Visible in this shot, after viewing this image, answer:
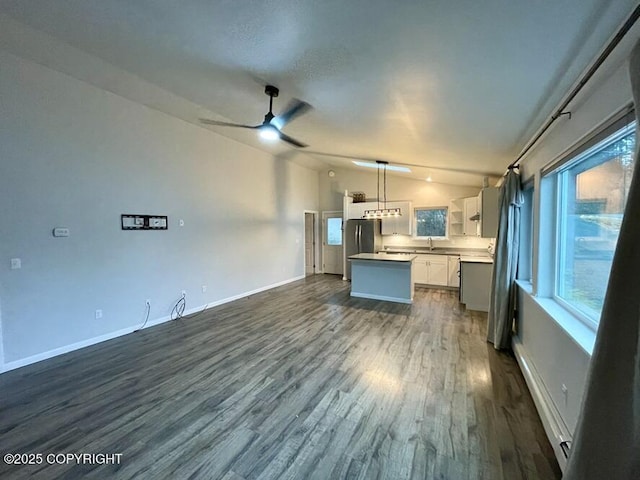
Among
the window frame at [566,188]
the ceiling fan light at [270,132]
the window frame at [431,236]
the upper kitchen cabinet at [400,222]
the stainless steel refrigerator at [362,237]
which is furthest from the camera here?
the stainless steel refrigerator at [362,237]

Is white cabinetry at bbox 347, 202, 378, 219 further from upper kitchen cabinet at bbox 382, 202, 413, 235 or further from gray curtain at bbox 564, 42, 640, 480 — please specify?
gray curtain at bbox 564, 42, 640, 480

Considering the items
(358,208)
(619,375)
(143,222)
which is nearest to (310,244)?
(358,208)

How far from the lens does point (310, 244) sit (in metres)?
9.42

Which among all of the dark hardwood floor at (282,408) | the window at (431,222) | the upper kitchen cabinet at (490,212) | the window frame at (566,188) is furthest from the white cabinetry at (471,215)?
the window frame at (566,188)

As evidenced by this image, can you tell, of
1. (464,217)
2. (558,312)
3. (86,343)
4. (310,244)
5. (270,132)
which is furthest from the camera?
(310,244)

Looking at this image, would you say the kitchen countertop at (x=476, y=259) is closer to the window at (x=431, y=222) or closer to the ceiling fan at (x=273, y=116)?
the window at (x=431, y=222)

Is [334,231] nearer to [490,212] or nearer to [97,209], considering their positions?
[490,212]

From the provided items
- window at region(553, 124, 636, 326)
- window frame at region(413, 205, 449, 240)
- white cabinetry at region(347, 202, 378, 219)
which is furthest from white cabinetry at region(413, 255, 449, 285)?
window at region(553, 124, 636, 326)

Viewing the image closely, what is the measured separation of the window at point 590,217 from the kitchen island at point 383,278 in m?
3.04

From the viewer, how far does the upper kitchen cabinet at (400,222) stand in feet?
24.6

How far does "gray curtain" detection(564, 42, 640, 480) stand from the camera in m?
0.82

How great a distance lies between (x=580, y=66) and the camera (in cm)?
159

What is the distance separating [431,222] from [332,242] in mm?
3158

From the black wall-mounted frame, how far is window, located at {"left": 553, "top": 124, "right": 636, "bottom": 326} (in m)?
5.16
